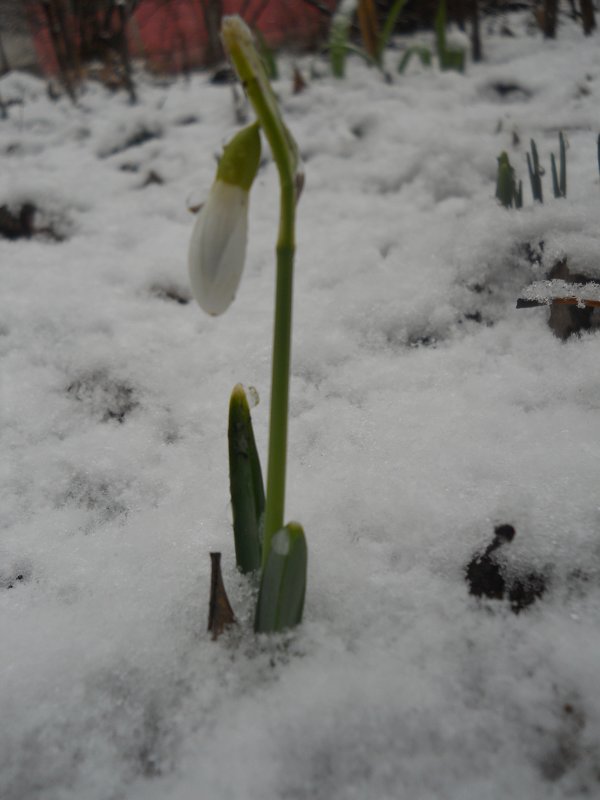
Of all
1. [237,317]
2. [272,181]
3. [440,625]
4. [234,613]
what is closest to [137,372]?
[237,317]

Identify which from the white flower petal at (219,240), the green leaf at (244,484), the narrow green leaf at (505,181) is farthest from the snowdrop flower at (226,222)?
the narrow green leaf at (505,181)

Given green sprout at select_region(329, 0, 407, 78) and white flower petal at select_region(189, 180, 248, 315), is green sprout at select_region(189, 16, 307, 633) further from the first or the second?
green sprout at select_region(329, 0, 407, 78)

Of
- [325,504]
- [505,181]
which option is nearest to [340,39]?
[505,181]

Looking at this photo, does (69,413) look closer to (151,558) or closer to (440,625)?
(151,558)

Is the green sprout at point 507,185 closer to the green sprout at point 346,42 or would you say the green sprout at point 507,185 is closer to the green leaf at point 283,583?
the green leaf at point 283,583

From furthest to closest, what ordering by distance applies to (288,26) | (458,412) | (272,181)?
(288,26) → (272,181) → (458,412)

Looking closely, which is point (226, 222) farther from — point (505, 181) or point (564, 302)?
point (505, 181)

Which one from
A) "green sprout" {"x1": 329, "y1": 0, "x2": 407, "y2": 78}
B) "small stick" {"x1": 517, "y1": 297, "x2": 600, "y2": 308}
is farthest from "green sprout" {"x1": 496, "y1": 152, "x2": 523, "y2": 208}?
"green sprout" {"x1": 329, "y1": 0, "x2": 407, "y2": 78}

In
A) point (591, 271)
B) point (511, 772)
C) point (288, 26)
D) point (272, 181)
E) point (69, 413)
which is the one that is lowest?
point (511, 772)
